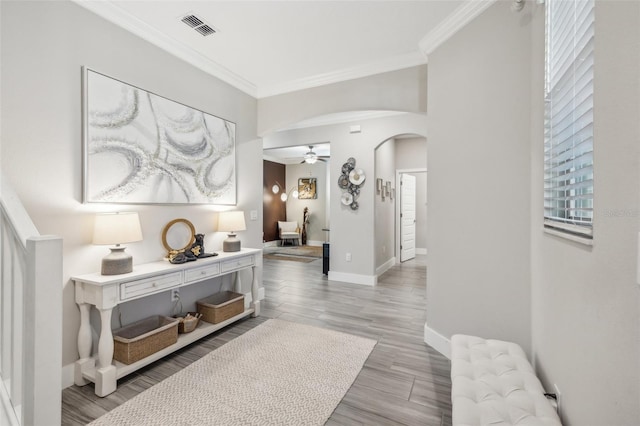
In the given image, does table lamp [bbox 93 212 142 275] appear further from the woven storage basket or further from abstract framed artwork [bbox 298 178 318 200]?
abstract framed artwork [bbox 298 178 318 200]

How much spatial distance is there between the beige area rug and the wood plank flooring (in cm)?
11

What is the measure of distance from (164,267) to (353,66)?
276 centimetres

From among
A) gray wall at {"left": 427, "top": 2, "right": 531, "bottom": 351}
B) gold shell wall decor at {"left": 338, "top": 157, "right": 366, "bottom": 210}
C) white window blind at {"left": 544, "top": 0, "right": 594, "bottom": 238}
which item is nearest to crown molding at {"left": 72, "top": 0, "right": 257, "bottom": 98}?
gold shell wall decor at {"left": 338, "top": 157, "right": 366, "bottom": 210}

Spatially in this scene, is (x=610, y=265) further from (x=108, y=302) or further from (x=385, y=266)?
(x=385, y=266)

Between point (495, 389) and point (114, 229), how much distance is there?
2485mm

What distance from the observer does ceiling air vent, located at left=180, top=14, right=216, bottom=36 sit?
2.34 m

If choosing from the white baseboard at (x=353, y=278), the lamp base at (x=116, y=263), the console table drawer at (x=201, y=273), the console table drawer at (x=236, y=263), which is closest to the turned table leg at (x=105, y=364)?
the lamp base at (x=116, y=263)

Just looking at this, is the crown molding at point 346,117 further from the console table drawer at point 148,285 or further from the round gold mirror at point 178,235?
the console table drawer at point 148,285

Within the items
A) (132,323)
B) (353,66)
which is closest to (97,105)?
(132,323)

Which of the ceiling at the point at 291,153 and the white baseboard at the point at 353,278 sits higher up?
the ceiling at the point at 291,153

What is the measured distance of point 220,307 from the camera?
2848 millimetres

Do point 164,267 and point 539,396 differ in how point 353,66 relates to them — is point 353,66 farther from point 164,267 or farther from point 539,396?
point 539,396

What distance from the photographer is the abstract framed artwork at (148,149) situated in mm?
2143

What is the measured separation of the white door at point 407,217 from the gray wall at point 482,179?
4.04 m
